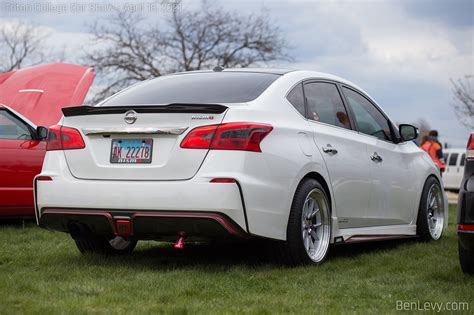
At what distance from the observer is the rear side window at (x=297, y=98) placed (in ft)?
20.3

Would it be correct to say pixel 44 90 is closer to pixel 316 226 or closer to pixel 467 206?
pixel 316 226

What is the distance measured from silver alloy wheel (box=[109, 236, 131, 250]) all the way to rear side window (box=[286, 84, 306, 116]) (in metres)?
1.88

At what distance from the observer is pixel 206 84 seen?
20.7ft

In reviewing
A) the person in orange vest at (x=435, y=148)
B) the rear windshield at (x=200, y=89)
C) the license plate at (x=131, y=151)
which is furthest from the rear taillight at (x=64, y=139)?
the person in orange vest at (x=435, y=148)

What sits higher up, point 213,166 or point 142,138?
point 142,138

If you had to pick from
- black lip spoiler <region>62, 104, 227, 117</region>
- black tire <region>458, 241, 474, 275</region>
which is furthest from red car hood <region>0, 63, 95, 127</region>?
black tire <region>458, 241, 474, 275</region>

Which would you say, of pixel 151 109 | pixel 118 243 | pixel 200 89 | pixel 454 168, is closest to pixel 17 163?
pixel 118 243

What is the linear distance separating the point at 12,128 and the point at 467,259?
5505mm

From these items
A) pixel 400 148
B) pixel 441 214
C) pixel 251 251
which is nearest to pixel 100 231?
pixel 251 251

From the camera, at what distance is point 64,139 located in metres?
5.98

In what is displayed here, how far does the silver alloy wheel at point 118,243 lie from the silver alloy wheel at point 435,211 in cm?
320

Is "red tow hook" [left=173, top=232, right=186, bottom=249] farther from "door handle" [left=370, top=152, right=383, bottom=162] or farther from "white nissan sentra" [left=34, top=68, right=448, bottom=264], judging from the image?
"door handle" [left=370, top=152, right=383, bottom=162]

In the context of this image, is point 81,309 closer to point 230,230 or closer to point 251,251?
point 230,230

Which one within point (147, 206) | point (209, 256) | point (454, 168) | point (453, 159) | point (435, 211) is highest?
point (147, 206)
